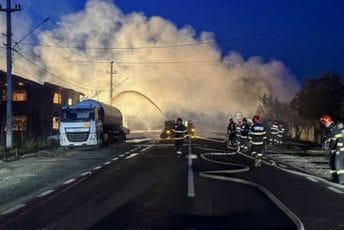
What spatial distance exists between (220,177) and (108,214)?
237 inches

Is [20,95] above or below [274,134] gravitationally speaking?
above

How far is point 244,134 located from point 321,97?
2133cm

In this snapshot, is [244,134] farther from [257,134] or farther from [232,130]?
[257,134]

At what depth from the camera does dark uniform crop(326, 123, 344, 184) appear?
14289mm

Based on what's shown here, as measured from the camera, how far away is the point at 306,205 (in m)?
10.6

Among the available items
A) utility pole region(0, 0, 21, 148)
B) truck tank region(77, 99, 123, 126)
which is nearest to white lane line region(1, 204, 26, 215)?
utility pole region(0, 0, 21, 148)

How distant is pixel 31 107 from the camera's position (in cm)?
5909

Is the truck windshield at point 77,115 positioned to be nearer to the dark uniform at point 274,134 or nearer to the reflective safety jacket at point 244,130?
the reflective safety jacket at point 244,130

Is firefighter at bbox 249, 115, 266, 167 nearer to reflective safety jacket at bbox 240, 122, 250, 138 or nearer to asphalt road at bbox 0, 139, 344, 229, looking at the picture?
asphalt road at bbox 0, 139, 344, 229

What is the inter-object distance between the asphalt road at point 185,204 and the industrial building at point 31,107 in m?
36.4

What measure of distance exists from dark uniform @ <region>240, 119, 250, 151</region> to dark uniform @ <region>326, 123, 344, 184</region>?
13.2 metres

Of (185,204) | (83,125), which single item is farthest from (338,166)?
(83,125)

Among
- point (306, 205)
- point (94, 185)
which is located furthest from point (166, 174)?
point (306, 205)

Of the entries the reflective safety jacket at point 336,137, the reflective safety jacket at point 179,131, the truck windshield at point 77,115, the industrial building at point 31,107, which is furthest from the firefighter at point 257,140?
the industrial building at point 31,107
